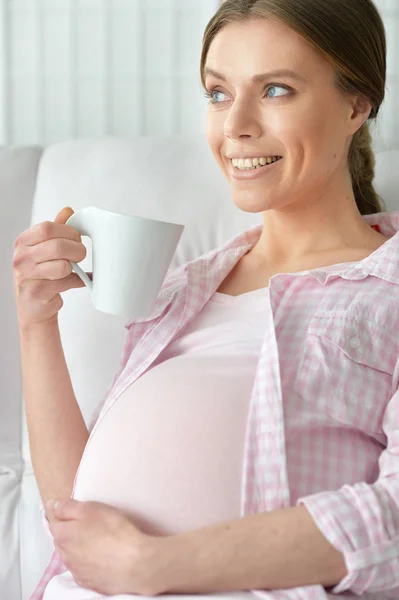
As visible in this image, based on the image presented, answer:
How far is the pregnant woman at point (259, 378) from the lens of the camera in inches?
38.9

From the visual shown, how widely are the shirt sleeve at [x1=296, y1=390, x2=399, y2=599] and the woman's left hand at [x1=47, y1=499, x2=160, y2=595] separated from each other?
184 mm

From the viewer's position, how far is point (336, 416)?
1.09 metres

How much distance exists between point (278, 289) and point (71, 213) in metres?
0.30

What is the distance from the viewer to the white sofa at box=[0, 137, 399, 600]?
1.47 metres

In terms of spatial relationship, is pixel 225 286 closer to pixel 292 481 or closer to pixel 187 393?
pixel 187 393

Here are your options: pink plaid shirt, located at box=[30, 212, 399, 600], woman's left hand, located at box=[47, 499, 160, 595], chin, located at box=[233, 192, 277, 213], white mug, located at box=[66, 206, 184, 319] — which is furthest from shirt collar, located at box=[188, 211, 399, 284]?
woman's left hand, located at box=[47, 499, 160, 595]

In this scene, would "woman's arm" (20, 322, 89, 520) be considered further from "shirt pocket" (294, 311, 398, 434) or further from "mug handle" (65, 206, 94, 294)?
"shirt pocket" (294, 311, 398, 434)

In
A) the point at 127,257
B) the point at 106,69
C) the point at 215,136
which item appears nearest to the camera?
the point at 127,257

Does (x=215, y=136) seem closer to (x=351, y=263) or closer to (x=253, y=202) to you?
(x=253, y=202)

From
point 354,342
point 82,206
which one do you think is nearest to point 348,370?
point 354,342

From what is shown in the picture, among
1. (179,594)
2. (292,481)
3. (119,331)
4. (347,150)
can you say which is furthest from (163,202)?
(179,594)

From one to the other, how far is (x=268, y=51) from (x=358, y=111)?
0.17 meters

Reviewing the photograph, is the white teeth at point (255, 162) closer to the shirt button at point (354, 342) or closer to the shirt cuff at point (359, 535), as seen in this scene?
the shirt button at point (354, 342)

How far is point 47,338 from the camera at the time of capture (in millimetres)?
1302
